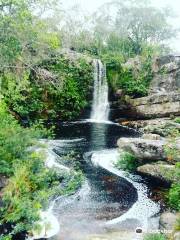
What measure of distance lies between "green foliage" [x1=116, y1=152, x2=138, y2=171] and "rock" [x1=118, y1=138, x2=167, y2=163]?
71 centimetres

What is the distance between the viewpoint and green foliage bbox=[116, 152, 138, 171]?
1730 centimetres

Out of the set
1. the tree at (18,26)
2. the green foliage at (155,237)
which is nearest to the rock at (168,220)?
the green foliage at (155,237)

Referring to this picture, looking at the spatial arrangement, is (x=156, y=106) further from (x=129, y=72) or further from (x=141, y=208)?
(x=141, y=208)

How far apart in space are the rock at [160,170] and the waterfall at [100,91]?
17683 millimetres

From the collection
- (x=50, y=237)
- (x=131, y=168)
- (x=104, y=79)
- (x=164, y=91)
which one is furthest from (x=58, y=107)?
(x=50, y=237)

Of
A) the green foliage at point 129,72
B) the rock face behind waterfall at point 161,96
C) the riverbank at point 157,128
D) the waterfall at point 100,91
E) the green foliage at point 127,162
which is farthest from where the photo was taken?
the waterfall at point 100,91

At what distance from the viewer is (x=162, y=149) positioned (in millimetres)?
15406

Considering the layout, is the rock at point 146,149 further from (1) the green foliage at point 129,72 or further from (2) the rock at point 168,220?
(1) the green foliage at point 129,72

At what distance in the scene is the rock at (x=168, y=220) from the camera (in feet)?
37.6

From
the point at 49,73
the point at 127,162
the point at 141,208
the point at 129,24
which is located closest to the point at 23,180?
the point at 141,208

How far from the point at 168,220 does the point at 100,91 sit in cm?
2323

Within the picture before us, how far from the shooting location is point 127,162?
1756cm

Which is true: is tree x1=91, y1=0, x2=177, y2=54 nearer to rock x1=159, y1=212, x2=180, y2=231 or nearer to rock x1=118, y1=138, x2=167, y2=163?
rock x1=118, y1=138, x2=167, y2=163

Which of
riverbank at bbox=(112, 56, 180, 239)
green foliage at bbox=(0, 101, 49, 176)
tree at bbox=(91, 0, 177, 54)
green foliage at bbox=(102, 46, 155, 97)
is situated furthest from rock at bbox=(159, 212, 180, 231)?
tree at bbox=(91, 0, 177, 54)
